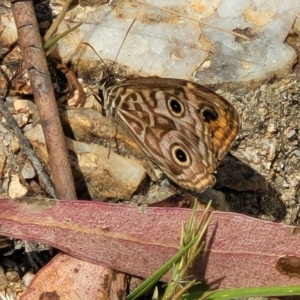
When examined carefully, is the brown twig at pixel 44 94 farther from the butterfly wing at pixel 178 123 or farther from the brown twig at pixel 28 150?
the butterfly wing at pixel 178 123

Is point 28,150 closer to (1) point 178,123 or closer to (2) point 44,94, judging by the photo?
(2) point 44,94

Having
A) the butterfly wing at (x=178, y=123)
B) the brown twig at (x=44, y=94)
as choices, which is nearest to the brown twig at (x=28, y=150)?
the brown twig at (x=44, y=94)

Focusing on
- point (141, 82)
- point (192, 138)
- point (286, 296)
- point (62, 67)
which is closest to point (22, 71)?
point (62, 67)

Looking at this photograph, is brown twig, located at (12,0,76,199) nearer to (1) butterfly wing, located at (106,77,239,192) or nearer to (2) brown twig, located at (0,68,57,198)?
(2) brown twig, located at (0,68,57,198)

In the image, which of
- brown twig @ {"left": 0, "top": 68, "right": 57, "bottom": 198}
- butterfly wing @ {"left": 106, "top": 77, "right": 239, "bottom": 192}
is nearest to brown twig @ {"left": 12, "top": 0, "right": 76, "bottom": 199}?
brown twig @ {"left": 0, "top": 68, "right": 57, "bottom": 198}

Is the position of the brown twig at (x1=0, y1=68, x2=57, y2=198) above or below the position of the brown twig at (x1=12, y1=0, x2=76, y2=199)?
below
